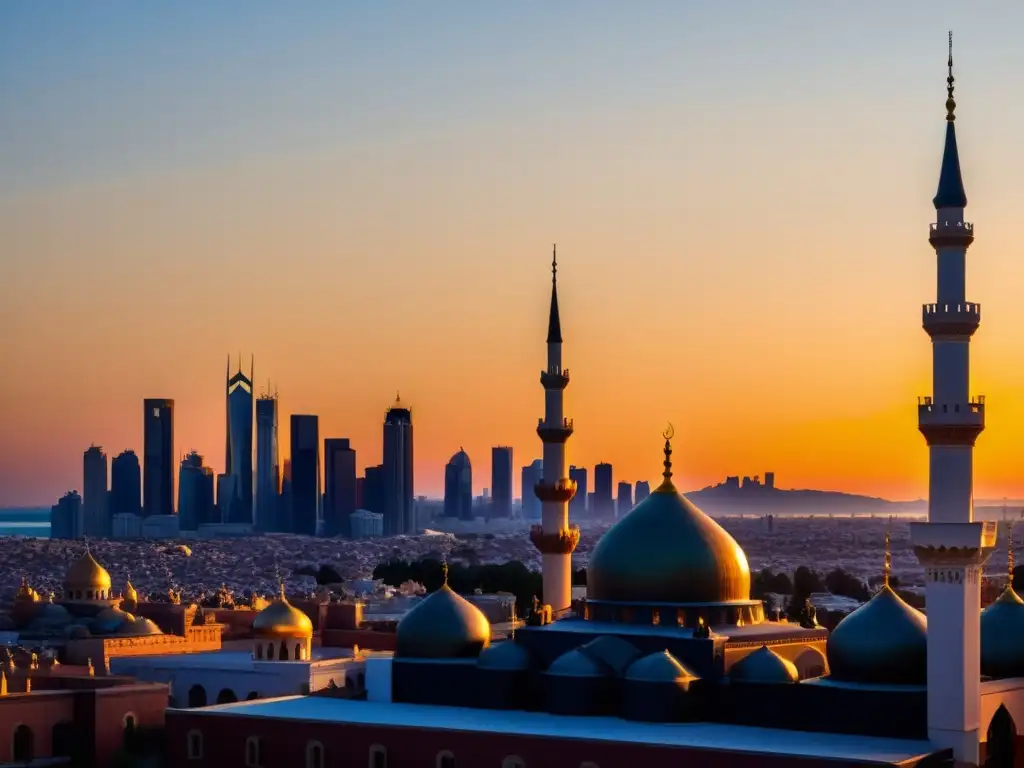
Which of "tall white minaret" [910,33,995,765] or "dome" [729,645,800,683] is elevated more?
"tall white minaret" [910,33,995,765]

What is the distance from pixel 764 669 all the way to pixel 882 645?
212 cm

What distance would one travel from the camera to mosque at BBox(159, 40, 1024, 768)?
2836cm

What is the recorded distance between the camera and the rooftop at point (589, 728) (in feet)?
92.0

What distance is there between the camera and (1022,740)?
98.8 feet

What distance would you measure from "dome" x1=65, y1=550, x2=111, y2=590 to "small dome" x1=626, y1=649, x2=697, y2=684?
33314 mm

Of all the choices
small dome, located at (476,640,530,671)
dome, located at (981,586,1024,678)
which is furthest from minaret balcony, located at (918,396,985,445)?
small dome, located at (476,640,530,671)

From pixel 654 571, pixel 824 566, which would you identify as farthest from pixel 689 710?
pixel 824 566

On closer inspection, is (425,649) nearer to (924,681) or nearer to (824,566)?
(924,681)

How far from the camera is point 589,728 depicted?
3052 centimetres

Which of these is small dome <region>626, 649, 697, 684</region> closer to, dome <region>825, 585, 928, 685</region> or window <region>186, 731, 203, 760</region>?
dome <region>825, 585, 928, 685</region>

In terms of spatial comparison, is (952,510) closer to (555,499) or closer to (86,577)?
(555,499)

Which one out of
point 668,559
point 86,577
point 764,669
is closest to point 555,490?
point 668,559

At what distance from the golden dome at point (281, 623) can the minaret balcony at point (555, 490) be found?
5.88 metres

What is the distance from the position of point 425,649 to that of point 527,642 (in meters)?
1.94
